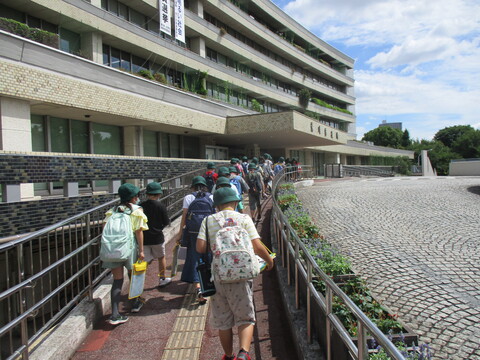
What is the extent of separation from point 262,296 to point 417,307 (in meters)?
2.00

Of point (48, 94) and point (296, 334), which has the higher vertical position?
point (48, 94)

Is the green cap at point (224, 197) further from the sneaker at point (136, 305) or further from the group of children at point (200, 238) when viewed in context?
the sneaker at point (136, 305)

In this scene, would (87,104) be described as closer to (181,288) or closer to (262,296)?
(181,288)

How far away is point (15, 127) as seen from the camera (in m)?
10.7

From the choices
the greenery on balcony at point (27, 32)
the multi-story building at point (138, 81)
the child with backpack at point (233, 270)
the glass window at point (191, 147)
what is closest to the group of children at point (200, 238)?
the child with backpack at point (233, 270)

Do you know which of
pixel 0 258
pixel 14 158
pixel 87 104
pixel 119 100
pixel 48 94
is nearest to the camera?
pixel 0 258

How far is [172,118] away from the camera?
56.2ft

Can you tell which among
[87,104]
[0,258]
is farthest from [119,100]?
[0,258]

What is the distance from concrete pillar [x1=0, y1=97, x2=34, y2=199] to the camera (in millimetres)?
10352

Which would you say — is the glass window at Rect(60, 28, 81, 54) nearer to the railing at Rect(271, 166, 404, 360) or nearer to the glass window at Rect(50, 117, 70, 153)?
the glass window at Rect(50, 117, 70, 153)

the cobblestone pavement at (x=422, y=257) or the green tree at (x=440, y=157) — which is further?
the green tree at (x=440, y=157)

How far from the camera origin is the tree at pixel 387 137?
3071 inches

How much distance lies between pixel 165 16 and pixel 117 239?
17.6 m

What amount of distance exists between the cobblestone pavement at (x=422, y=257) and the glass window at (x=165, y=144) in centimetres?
1020
